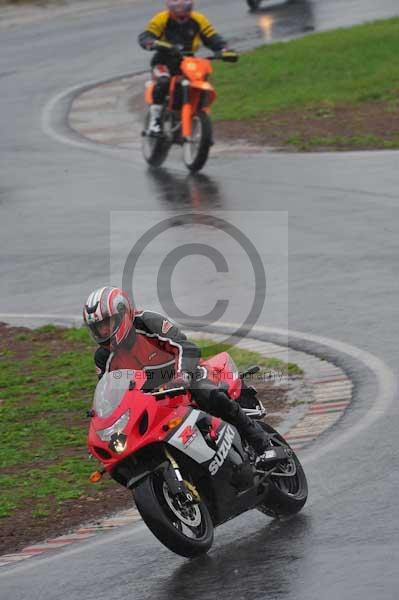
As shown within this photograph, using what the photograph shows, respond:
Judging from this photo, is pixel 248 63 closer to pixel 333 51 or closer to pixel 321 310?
pixel 333 51

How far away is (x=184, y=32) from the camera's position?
20844 millimetres

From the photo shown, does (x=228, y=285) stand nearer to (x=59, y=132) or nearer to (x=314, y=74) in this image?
(x=59, y=132)

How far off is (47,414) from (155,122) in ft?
32.1

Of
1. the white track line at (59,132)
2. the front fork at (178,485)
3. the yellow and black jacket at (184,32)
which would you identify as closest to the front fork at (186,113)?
the yellow and black jacket at (184,32)

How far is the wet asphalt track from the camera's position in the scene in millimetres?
8031

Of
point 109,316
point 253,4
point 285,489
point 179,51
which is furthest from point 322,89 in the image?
point 109,316

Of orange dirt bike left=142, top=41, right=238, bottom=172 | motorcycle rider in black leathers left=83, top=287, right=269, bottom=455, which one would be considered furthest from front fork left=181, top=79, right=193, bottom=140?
motorcycle rider in black leathers left=83, top=287, right=269, bottom=455

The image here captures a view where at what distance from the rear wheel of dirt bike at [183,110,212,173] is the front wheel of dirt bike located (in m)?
12.1

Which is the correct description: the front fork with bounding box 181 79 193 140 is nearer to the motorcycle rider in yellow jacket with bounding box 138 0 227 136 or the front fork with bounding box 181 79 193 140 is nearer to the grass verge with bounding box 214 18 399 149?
the motorcycle rider in yellow jacket with bounding box 138 0 227 136

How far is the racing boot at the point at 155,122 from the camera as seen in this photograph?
68.4 feet

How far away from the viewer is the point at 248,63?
27.8 m

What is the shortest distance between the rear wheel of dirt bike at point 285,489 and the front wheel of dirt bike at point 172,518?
0.71m

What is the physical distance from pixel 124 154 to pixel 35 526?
531 inches

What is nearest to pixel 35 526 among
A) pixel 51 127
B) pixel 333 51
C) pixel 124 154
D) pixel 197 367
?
pixel 197 367
